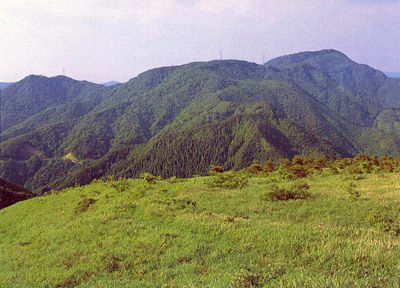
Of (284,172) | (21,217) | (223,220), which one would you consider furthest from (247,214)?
(21,217)

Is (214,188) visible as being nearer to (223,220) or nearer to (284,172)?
(284,172)

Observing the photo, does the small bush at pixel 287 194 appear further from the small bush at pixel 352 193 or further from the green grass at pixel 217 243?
the small bush at pixel 352 193

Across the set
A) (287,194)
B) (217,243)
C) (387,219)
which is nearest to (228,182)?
(287,194)

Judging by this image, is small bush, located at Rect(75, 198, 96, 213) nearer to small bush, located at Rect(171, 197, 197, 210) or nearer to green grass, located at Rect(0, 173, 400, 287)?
green grass, located at Rect(0, 173, 400, 287)

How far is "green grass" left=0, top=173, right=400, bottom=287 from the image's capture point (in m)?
9.16

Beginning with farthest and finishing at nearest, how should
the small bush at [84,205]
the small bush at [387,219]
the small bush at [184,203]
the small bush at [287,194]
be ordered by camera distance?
the small bush at [84,205]
the small bush at [287,194]
the small bush at [184,203]
the small bush at [387,219]

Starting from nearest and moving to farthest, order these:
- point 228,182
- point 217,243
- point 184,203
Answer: point 217,243 → point 184,203 → point 228,182

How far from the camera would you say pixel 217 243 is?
40.2 feet

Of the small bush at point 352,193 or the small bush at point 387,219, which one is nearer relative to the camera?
the small bush at point 387,219

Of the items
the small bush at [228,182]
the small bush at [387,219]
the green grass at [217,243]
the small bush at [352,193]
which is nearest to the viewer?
the green grass at [217,243]

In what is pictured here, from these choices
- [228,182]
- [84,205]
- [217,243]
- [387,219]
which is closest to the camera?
[217,243]

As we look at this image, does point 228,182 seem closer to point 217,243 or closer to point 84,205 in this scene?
point 84,205

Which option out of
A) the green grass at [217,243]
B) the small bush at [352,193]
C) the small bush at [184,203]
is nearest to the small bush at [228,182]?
the green grass at [217,243]

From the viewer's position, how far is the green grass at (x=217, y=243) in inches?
360
